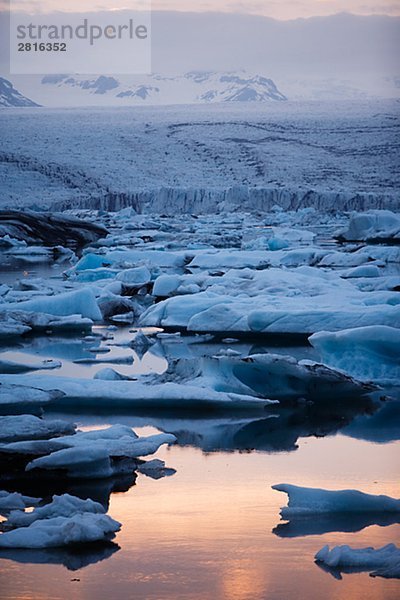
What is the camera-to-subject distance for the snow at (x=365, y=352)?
568 cm

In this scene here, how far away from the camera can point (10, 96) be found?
247 ft

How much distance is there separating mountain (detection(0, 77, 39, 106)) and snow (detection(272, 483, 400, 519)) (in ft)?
230

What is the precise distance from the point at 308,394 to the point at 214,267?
691 centimetres

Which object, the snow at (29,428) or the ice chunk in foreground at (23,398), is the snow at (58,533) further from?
A: the ice chunk in foreground at (23,398)

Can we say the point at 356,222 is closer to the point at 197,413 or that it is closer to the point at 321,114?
the point at 197,413

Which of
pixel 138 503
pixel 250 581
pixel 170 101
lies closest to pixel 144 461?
pixel 138 503

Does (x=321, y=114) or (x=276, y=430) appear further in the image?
(x=321, y=114)

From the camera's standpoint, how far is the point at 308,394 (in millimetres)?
5277

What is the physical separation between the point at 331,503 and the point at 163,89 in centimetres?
9496

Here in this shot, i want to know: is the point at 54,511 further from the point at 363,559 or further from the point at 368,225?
the point at 368,225

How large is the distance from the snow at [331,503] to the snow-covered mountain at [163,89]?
81670 mm

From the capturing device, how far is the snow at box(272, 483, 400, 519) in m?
3.44

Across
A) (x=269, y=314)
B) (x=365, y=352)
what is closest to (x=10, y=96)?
(x=269, y=314)

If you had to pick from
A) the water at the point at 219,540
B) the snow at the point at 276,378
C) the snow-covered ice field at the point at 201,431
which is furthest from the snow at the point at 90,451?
the snow at the point at 276,378
